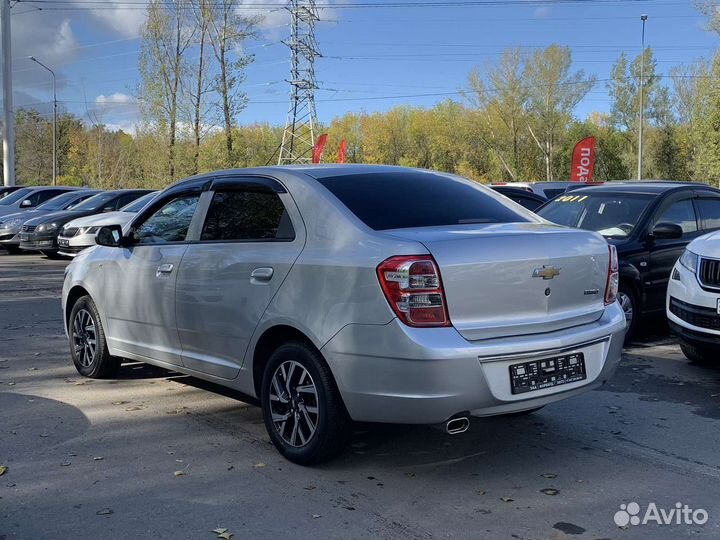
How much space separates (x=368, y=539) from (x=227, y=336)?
1.76 metres

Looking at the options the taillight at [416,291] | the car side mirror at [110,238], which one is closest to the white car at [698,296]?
the taillight at [416,291]

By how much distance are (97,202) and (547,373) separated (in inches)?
603

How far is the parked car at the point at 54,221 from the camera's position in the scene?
1633 cm

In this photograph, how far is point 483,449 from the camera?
450 cm

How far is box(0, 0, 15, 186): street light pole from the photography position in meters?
29.3

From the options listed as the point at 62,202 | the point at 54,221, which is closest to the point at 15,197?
the point at 62,202

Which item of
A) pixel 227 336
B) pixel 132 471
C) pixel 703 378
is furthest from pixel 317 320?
pixel 703 378

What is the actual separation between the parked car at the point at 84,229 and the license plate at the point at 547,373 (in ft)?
39.2

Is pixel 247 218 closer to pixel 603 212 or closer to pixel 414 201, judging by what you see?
pixel 414 201

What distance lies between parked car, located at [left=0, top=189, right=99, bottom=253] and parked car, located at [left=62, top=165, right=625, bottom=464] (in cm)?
1444

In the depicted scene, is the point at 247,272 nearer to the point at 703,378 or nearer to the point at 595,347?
the point at 595,347

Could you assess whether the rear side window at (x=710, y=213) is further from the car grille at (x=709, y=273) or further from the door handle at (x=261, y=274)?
the door handle at (x=261, y=274)

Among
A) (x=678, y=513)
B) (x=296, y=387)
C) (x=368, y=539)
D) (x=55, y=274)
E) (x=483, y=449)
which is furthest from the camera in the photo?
(x=55, y=274)

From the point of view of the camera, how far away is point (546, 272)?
12.8 ft
